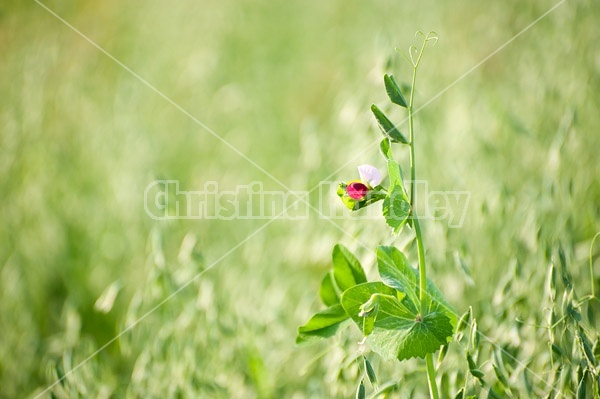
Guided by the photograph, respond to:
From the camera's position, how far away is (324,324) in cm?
78

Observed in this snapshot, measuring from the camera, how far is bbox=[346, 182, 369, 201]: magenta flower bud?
2.12 feet

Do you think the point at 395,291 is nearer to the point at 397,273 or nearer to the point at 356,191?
the point at 397,273

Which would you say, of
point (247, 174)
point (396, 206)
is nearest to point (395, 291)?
point (396, 206)

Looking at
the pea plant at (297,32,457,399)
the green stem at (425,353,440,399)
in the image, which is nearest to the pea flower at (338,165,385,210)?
the pea plant at (297,32,457,399)

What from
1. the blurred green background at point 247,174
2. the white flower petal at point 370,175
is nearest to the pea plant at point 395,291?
the white flower petal at point 370,175

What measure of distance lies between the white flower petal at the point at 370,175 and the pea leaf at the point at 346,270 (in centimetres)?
16

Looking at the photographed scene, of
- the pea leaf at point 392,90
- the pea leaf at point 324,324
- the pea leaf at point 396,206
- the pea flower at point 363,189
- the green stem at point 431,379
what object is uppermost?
the pea leaf at point 392,90

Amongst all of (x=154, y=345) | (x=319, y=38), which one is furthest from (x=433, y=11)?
(x=154, y=345)

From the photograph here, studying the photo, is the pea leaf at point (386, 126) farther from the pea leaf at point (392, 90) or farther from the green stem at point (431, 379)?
the green stem at point (431, 379)

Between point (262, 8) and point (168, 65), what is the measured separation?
674mm

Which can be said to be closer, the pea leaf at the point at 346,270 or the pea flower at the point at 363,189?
the pea flower at the point at 363,189

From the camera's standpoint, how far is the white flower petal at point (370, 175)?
2.12ft

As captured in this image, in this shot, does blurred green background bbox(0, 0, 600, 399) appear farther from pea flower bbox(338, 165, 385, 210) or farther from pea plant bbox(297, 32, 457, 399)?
pea flower bbox(338, 165, 385, 210)

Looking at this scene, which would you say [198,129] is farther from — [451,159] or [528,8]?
[528,8]
